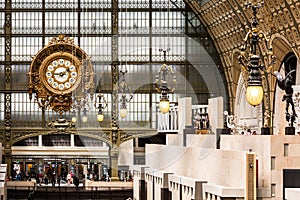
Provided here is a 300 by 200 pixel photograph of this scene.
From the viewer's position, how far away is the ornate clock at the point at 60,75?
143 feet

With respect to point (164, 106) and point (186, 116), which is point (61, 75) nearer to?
point (186, 116)

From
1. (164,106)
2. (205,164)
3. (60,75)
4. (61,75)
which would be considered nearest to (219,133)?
(164,106)

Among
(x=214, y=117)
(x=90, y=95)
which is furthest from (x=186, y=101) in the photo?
(x=90, y=95)

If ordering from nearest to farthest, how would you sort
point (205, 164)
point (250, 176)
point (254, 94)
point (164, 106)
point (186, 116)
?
point (254, 94)
point (250, 176)
point (205, 164)
point (164, 106)
point (186, 116)

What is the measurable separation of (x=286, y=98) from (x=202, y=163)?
2.74 meters

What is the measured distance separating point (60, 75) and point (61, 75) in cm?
11

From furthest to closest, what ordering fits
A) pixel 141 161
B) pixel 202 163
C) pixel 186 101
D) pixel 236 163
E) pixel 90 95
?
pixel 90 95
pixel 141 161
pixel 186 101
pixel 202 163
pixel 236 163

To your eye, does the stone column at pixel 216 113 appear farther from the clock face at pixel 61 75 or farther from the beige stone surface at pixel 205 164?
the clock face at pixel 61 75

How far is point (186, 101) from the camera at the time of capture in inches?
1264

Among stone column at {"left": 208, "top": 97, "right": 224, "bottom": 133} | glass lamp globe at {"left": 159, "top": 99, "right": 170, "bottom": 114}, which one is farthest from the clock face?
glass lamp globe at {"left": 159, "top": 99, "right": 170, "bottom": 114}

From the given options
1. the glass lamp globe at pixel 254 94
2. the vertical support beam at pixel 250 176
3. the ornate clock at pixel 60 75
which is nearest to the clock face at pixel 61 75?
the ornate clock at pixel 60 75

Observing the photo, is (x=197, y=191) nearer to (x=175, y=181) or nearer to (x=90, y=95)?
(x=175, y=181)

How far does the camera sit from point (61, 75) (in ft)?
145

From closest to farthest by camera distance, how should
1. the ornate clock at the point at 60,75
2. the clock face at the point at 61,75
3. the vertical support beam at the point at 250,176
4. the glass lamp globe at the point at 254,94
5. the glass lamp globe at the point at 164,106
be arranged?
the glass lamp globe at the point at 254,94
the vertical support beam at the point at 250,176
the glass lamp globe at the point at 164,106
the ornate clock at the point at 60,75
the clock face at the point at 61,75
